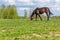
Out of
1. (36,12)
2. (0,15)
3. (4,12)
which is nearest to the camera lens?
(36,12)

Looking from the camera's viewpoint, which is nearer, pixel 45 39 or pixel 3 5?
pixel 45 39

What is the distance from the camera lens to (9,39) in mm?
8555

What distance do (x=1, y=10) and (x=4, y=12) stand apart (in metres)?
1.17

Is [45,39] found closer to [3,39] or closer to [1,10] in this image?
[3,39]

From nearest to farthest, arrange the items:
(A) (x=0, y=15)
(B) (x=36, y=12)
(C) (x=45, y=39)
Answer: (C) (x=45, y=39) → (B) (x=36, y=12) → (A) (x=0, y=15)

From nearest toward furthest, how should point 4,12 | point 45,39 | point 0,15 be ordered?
point 45,39 < point 0,15 < point 4,12

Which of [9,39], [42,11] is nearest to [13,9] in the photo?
[42,11]

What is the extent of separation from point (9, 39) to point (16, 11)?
131 ft

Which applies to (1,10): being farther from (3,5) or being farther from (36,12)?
(36,12)

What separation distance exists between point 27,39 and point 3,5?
41.6 m

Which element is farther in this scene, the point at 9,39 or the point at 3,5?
the point at 3,5

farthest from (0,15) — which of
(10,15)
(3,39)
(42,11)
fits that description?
(3,39)

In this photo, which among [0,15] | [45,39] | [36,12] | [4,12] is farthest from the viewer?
[4,12]

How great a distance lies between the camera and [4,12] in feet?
157
